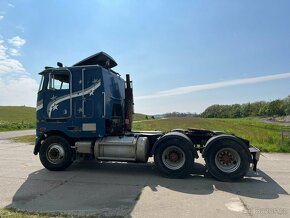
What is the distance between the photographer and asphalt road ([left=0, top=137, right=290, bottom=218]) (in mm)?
5688

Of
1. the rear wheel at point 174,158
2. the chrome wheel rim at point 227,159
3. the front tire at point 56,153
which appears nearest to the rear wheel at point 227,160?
the chrome wheel rim at point 227,159

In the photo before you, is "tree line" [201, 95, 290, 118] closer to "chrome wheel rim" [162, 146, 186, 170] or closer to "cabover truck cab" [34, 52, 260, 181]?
"cabover truck cab" [34, 52, 260, 181]

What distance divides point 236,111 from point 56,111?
138m

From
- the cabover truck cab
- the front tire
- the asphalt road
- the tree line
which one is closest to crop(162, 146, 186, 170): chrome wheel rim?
the cabover truck cab

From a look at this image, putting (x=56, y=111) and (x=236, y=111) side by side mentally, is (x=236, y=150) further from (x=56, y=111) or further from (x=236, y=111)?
(x=236, y=111)

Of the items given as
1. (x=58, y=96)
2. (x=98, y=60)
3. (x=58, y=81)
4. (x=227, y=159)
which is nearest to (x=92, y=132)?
(x=58, y=96)

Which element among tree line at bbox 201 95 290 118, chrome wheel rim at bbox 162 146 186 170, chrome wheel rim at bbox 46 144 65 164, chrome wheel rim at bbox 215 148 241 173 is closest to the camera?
chrome wheel rim at bbox 215 148 241 173

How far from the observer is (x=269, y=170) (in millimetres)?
9539

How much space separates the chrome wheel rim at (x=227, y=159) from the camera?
26.9ft

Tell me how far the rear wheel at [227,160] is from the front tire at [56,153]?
4.09 m

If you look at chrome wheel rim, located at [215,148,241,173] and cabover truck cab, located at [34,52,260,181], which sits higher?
cabover truck cab, located at [34,52,260,181]

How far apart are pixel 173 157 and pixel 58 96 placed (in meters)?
3.88

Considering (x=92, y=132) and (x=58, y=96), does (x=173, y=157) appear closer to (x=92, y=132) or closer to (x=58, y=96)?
(x=92, y=132)

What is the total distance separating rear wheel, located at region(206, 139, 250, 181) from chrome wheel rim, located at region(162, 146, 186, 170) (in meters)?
0.72
